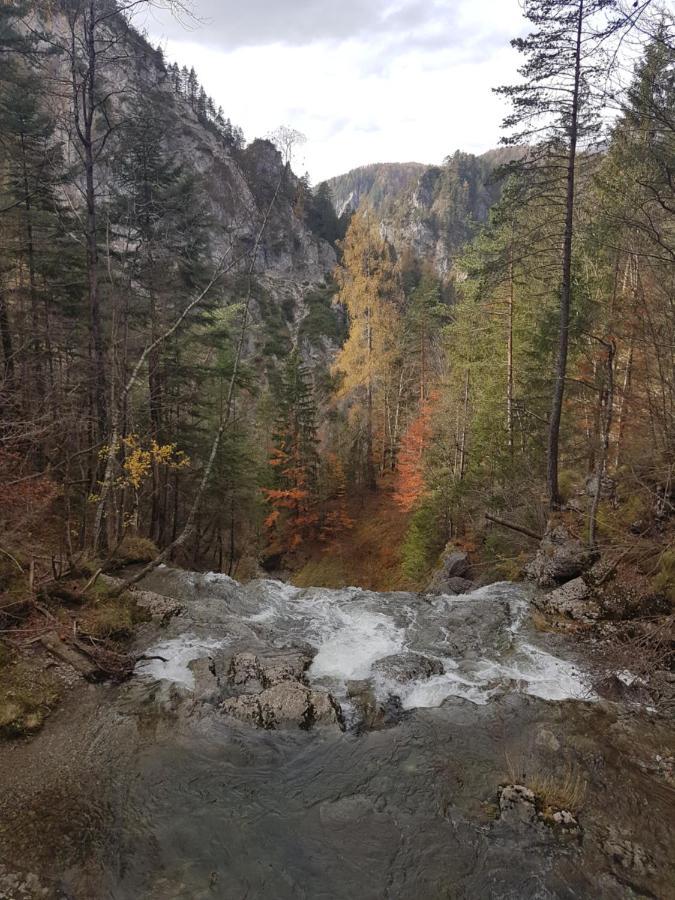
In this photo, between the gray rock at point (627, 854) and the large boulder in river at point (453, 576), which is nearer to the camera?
the gray rock at point (627, 854)

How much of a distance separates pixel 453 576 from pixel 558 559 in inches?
186

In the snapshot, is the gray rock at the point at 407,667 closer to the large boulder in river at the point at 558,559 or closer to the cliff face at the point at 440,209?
the large boulder in river at the point at 558,559

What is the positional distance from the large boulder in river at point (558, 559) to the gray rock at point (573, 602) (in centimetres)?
49

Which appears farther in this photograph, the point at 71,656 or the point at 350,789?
the point at 71,656

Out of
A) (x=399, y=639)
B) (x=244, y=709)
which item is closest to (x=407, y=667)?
(x=399, y=639)

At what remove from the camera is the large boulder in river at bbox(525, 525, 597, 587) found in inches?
429

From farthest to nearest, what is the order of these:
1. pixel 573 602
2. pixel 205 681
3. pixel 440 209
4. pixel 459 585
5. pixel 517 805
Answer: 1. pixel 440 209
2. pixel 459 585
3. pixel 573 602
4. pixel 205 681
5. pixel 517 805

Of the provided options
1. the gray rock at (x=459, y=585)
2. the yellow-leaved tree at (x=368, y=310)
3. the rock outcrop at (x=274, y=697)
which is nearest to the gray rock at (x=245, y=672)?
the rock outcrop at (x=274, y=697)

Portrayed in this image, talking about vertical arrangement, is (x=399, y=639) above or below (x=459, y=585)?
above

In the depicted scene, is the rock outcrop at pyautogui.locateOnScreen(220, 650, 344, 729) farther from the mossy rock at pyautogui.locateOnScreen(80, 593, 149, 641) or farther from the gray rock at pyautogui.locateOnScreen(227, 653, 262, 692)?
the mossy rock at pyautogui.locateOnScreen(80, 593, 149, 641)

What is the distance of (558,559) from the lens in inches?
443

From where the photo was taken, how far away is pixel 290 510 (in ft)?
94.3

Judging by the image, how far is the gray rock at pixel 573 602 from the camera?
9.35 meters

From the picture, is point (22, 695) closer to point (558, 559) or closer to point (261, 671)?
point (261, 671)
